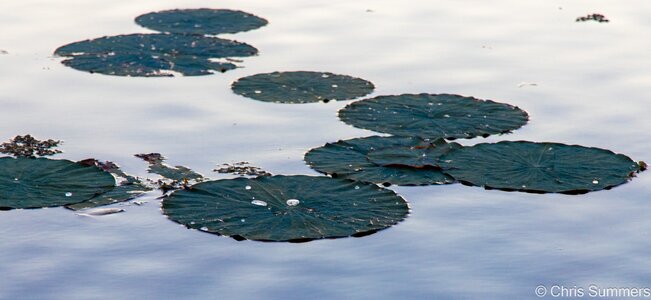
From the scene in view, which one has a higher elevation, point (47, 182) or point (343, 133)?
point (343, 133)

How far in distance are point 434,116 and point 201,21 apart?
350cm

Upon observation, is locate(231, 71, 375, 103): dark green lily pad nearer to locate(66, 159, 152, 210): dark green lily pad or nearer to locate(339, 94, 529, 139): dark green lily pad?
locate(339, 94, 529, 139): dark green lily pad

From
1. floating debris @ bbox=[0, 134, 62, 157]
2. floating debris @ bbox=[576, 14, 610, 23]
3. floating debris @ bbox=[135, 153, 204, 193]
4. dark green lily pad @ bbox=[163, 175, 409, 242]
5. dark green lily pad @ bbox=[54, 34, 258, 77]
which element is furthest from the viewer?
floating debris @ bbox=[576, 14, 610, 23]

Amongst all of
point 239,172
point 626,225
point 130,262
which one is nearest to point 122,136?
point 239,172

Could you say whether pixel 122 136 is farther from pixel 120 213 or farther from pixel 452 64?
pixel 452 64

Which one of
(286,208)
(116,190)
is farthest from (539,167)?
(116,190)

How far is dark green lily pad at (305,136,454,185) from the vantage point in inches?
235

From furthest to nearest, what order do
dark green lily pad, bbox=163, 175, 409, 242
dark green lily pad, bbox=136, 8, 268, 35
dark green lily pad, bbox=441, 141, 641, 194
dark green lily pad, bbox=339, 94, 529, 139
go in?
dark green lily pad, bbox=136, 8, 268, 35
dark green lily pad, bbox=339, 94, 529, 139
dark green lily pad, bbox=441, 141, 641, 194
dark green lily pad, bbox=163, 175, 409, 242

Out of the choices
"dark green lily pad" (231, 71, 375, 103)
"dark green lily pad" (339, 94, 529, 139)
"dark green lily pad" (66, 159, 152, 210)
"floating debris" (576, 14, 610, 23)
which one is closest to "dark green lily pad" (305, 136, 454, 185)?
"dark green lily pad" (339, 94, 529, 139)

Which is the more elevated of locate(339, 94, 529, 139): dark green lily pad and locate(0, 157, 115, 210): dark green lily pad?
locate(339, 94, 529, 139): dark green lily pad

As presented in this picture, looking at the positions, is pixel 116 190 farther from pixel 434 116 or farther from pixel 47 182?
pixel 434 116

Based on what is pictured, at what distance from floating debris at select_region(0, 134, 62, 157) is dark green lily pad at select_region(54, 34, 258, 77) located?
1734 mm

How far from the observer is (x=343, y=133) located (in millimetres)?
6816

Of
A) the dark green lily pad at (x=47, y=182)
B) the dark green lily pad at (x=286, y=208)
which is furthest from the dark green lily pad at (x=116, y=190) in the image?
the dark green lily pad at (x=286, y=208)
